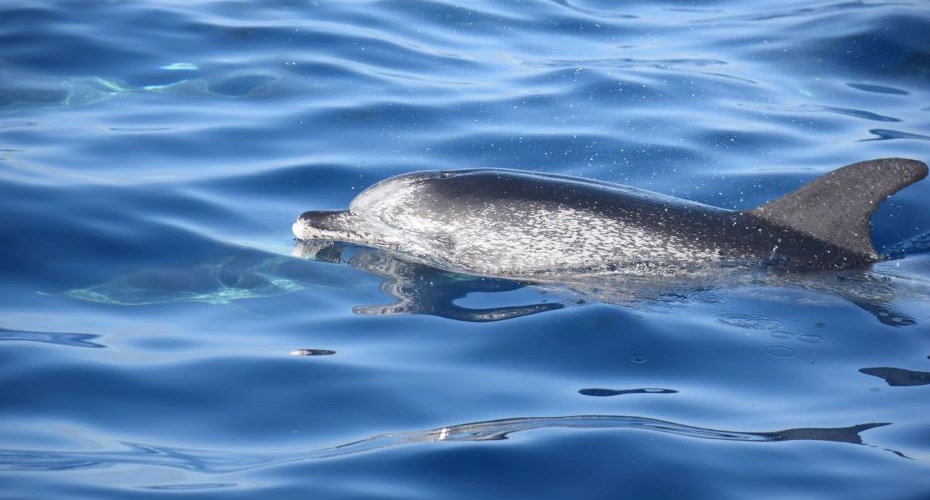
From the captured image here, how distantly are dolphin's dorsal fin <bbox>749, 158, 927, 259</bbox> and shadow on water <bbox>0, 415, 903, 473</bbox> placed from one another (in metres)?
2.62

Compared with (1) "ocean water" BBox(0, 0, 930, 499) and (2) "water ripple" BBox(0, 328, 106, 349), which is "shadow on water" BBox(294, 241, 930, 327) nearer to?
(1) "ocean water" BBox(0, 0, 930, 499)

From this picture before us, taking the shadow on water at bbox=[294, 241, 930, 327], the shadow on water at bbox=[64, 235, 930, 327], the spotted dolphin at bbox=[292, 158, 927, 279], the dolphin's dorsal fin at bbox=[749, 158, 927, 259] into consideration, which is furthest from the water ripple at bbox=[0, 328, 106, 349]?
the dolphin's dorsal fin at bbox=[749, 158, 927, 259]

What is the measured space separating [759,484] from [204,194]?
6.10 metres

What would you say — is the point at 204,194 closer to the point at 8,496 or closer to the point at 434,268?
the point at 434,268

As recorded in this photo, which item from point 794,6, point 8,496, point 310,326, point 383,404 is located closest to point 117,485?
point 8,496

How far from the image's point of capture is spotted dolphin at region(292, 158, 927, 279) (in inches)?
330

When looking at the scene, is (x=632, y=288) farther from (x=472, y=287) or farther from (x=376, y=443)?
(x=376, y=443)

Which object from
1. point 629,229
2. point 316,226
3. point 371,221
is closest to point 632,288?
point 629,229

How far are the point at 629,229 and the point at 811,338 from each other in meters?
1.67

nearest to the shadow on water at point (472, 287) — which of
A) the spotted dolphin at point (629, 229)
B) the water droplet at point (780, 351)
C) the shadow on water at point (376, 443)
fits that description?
the spotted dolphin at point (629, 229)

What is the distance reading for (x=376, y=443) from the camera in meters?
5.88

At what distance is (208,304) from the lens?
7.98m

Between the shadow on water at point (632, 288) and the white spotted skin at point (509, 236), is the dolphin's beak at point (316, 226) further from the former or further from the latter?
the shadow on water at point (632, 288)

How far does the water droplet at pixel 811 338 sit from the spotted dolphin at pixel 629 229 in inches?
36.2
